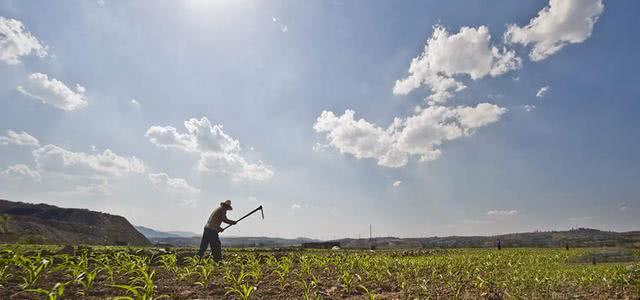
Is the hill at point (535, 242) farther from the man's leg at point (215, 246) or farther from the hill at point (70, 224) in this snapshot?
the hill at point (70, 224)

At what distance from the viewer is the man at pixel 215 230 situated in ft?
42.0

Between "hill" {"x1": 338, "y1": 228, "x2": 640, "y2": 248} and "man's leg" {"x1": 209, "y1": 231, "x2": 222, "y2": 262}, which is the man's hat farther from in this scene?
"hill" {"x1": 338, "y1": 228, "x2": 640, "y2": 248}

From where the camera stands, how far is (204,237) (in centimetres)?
1299

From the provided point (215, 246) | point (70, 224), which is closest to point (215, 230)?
point (215, 246)

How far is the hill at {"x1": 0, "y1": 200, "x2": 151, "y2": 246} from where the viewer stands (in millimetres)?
46469

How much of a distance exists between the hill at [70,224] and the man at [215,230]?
3912 centimetres

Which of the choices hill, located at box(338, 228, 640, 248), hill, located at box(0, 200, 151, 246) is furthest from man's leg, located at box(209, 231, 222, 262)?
hill, located at box(0, 200, 151, 246)

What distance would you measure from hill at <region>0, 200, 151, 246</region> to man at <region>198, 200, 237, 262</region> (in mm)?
39122

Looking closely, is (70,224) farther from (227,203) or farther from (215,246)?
(215,246)

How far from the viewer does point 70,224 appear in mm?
54094

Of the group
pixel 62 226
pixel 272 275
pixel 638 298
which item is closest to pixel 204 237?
pixel 272 275

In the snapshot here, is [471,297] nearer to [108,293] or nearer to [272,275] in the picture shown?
[272,275]

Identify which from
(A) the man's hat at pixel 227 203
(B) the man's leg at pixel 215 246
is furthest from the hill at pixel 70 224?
(B) the man's leg at pixel 215 246

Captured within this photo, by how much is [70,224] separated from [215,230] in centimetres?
5260
